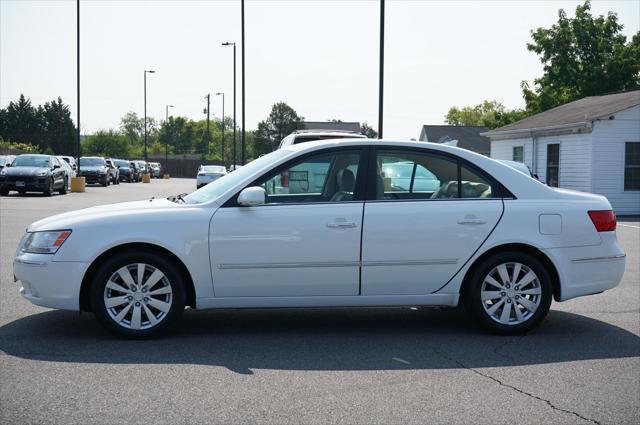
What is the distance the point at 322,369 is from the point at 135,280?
176 centimetres

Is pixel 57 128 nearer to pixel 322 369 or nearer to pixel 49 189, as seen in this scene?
pixel 49 189

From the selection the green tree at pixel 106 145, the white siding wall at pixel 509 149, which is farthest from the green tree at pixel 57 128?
the white siding wall at pixel 509 149

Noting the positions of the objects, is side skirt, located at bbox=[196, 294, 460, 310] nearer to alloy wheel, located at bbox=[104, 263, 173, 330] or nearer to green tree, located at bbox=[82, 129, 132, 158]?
alloy wheel, located at bbox=[104, 263, 173, 330]

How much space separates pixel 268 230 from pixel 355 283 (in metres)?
0.85

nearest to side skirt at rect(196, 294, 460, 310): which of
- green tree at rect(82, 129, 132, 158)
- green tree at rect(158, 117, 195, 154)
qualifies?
green tree at rect(82, 129, 132, 158)

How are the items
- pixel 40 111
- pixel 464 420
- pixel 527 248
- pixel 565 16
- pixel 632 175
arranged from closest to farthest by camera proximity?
1. pixel 464 420
2. pixel 527 248
3. pixel 632 175
4. pixel 565 16
5. pixel 40 111

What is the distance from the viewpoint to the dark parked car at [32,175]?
2944cm

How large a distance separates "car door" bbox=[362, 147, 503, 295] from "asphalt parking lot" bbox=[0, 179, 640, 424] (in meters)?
0.52

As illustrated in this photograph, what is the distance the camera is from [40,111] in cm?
10975

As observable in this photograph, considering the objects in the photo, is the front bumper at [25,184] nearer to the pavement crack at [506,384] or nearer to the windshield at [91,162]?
the windshield at [91,162]

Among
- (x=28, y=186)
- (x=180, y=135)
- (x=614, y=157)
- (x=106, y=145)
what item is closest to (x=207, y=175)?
(x=28, y=186)

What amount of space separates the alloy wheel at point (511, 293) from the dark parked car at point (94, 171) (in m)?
39.6

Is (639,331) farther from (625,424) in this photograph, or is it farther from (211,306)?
(211,306)

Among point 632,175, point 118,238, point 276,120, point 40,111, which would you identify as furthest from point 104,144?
point 118,238
